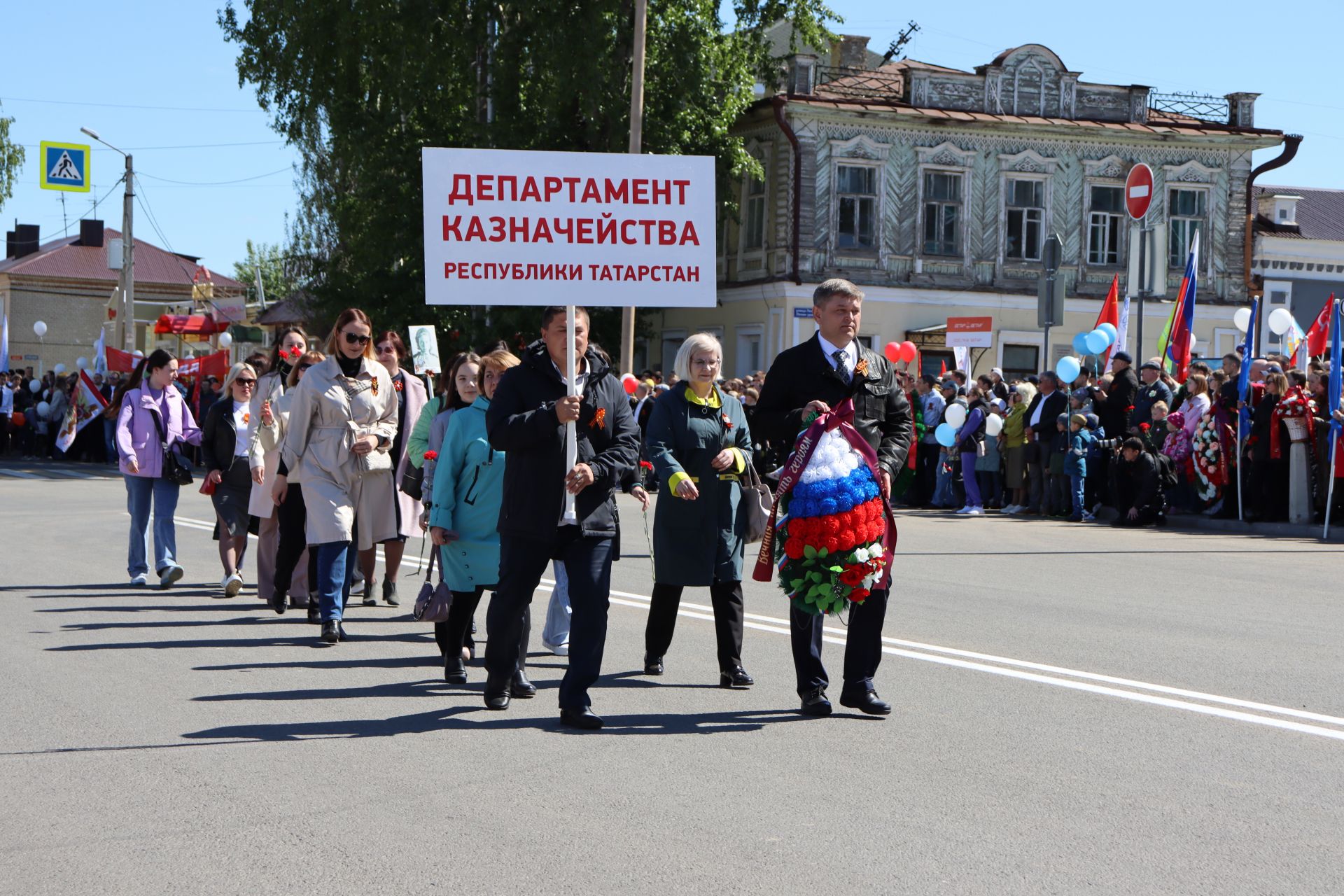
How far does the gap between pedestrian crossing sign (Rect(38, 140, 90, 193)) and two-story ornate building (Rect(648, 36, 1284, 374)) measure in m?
15.3

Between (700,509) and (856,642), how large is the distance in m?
1.34

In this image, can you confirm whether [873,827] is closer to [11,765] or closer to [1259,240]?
[11,765]

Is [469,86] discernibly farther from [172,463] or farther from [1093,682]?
[1093,682]

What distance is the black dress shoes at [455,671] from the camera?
8.24 m

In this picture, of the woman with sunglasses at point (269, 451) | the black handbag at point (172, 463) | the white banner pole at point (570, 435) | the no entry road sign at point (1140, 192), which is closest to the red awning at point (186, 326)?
the no entry road sign at point (1140, 192)

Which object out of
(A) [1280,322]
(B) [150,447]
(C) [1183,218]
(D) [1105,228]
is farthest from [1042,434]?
(C) [1183,218]

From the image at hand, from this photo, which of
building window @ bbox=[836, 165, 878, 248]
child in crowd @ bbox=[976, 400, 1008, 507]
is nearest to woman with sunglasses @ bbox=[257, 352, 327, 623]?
child in crowd @ bbox=[976, 400, 1008, 507]

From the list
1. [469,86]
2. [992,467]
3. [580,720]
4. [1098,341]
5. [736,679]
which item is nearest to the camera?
[580,720]

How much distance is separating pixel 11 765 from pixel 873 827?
3289 millimetres

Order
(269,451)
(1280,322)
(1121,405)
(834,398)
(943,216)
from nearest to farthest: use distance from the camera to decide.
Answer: (834,398), (269,451), (1121,405), (1280,322), (943,216)

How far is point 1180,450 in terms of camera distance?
774 inches

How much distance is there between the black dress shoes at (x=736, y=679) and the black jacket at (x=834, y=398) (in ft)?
4.21

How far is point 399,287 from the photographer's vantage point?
118 feet

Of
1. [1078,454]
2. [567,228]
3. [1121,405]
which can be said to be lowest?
[1078,454]
